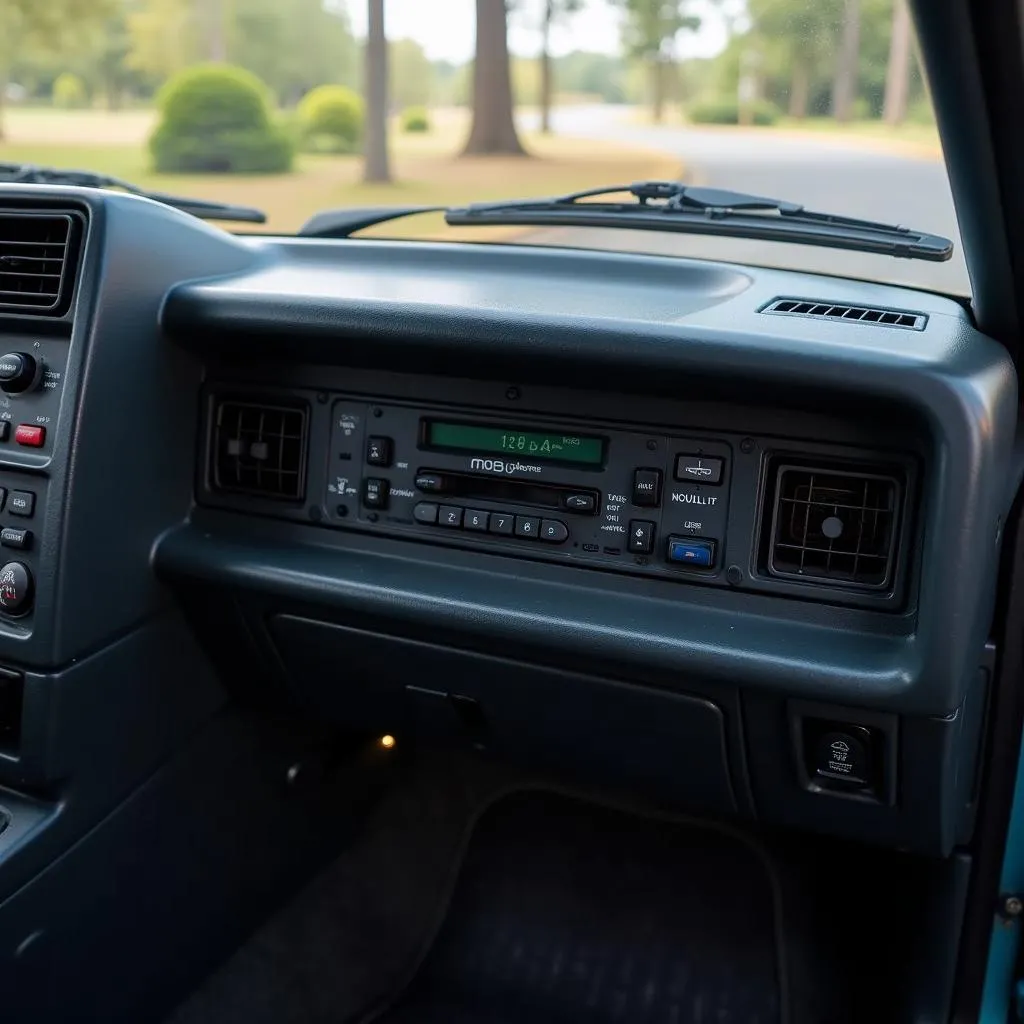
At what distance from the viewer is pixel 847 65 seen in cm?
197

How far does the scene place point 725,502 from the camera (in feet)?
5.80

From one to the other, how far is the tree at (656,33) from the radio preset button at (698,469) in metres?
0.94

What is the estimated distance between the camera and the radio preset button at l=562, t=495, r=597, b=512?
1.84m

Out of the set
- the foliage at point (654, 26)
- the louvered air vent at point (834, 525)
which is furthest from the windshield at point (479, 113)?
the louvered air vent at point (834, 525)

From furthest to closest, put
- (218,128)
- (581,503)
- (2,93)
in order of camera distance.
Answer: (2,93), (218,128), (581,503)

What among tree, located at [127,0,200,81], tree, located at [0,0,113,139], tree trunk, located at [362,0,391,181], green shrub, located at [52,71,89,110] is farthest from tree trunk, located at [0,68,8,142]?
tree trunk, located at [362,0,391,181]

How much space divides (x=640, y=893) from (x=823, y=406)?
144 centimetres

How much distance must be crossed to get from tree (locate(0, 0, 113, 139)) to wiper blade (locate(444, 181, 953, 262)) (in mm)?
1257

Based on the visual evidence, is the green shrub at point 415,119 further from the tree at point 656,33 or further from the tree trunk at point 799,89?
the tree trunk at point 799,89

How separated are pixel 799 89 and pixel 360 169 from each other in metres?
1.01

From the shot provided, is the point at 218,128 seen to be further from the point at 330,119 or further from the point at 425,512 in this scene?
the point at 425,512

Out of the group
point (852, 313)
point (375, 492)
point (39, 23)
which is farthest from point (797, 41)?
point (39, 23)

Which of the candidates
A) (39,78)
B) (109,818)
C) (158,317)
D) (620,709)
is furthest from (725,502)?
(39,78)

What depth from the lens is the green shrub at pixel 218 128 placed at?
2.66m
